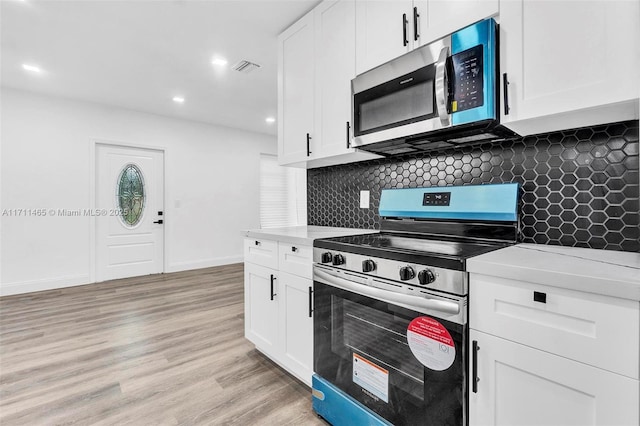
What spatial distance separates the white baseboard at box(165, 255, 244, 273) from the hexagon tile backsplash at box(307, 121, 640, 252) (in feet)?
15.3

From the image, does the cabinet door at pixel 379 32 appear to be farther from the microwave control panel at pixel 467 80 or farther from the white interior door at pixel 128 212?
the white interior door at pixel 128 212

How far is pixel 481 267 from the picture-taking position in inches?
40.8

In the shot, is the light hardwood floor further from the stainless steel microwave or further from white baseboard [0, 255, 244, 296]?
the stainless steel microwave

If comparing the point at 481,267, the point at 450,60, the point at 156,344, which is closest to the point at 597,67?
the point at 450,60

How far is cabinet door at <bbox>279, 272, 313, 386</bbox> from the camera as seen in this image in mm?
1769

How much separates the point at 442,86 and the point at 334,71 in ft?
2.82

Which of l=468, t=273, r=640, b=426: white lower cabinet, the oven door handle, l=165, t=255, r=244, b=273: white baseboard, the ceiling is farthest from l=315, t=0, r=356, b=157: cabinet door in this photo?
l=165, t=255, r=244, b=273: white baseboard

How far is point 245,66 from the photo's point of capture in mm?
3322

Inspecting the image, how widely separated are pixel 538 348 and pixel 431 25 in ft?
4.75

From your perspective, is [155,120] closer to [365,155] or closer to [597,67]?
[365,155]

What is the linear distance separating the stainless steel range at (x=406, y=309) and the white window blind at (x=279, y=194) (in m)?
4.71

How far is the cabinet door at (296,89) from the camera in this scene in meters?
2.24

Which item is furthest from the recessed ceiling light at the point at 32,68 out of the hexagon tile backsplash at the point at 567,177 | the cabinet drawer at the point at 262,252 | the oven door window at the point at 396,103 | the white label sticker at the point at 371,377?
the white label sticker at the point at 371,377

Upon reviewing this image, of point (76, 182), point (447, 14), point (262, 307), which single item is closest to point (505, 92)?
point (447, 14)
